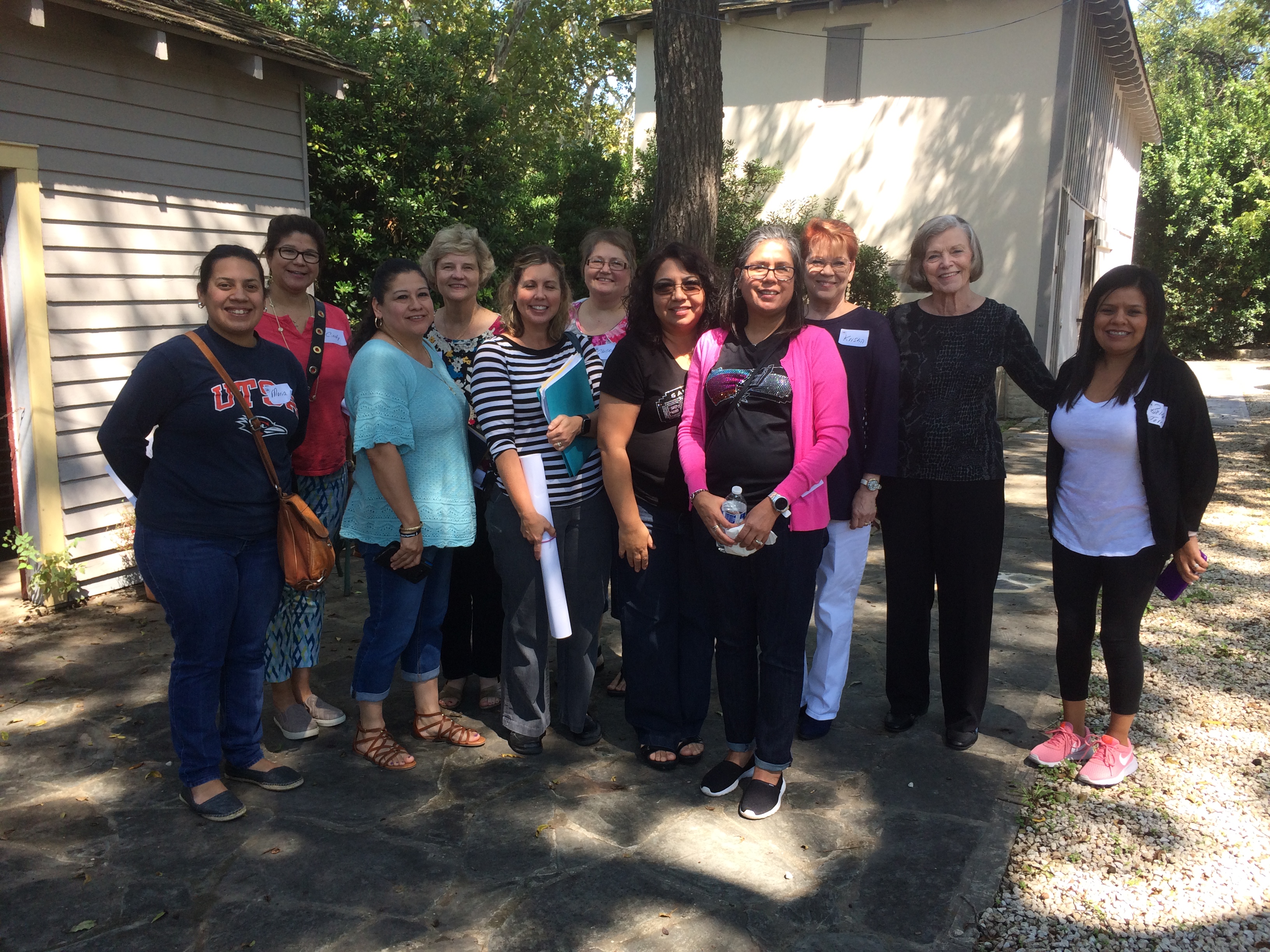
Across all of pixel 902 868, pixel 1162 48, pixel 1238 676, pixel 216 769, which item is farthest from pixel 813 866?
pixel 1162 48

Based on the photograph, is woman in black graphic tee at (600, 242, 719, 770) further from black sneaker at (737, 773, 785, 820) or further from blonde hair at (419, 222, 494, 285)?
blonde hair at (419, 222, 494, 285)

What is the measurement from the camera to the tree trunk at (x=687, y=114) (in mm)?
6523

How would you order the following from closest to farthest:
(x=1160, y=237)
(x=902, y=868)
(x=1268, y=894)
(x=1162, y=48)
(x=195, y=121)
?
(x=1268, y=894)
(x=902, y=868)
(x=195, y=121)
(x=1160, y=237)
(x=1162, y=48)

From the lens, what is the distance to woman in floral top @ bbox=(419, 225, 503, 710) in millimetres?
4016

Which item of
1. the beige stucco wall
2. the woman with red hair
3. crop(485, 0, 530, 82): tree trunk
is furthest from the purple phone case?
crop(485, 0, 530, 82): tree trunk

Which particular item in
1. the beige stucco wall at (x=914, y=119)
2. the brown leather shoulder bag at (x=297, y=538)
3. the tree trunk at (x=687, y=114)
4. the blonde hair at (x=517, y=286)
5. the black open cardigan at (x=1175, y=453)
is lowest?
the brown leather shoulder bag at (x=297, y=538)

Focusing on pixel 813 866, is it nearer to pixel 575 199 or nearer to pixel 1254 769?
pixel 1254 769

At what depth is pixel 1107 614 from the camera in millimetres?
3504

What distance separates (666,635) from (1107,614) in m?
1.62

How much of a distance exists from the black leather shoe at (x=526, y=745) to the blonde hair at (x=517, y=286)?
1590 mm

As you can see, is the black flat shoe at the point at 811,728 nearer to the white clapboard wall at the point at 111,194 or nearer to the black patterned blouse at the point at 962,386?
the black patterned blouse at the point at 962,386

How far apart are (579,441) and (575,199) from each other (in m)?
11.2

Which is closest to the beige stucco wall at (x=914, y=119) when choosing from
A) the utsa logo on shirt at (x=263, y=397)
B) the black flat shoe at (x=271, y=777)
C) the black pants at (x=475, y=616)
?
the black pants at (x=475, y=616)

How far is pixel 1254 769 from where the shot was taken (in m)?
3.67
